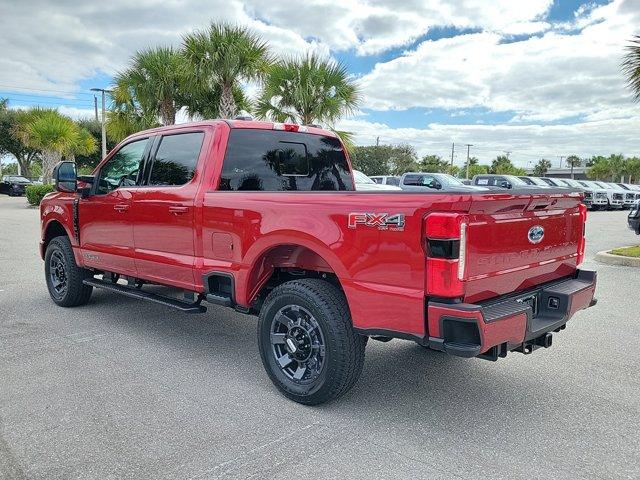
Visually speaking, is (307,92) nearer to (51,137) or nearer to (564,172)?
(51,137)

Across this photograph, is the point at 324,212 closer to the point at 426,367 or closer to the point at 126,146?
the point at 426,367

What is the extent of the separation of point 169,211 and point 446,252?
2664mm

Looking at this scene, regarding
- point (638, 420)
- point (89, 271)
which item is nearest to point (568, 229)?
point (638, 420)

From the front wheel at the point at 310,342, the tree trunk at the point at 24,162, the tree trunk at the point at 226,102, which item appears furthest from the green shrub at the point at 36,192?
the tree trunk at the point at 24,162

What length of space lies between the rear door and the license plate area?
2577 mm

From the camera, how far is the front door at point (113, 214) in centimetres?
520

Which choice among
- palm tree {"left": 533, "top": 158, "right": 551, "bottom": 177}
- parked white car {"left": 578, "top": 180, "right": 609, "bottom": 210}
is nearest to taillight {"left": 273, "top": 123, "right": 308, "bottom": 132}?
parked white car {"left": 578, "top": 180, "right": 609, "bottom": 210}

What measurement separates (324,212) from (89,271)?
12.9ft

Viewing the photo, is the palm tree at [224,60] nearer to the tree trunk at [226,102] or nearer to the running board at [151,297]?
the tree trunk at [226,102]

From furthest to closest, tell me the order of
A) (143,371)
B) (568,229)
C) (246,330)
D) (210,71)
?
(210,71) → (246,330) → (143,371) → (568,229)

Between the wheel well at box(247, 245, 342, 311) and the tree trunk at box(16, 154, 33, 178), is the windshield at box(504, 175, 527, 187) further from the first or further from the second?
the tree trunk at box(16, 154, 33, 178)

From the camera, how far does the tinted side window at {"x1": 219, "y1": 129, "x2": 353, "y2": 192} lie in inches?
178

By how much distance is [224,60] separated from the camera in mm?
16719

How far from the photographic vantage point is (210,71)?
55.5 feet
